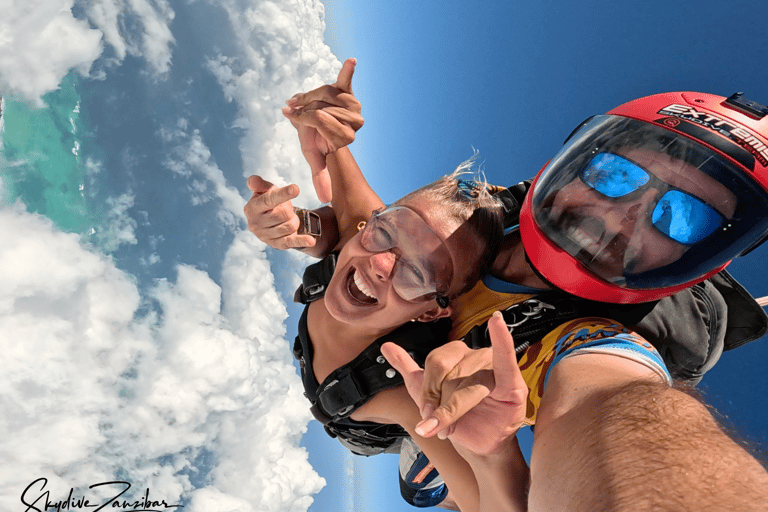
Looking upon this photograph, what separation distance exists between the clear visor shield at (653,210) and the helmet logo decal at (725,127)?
0.07 m

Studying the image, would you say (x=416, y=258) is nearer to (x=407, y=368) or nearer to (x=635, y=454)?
(x=407, y=368)

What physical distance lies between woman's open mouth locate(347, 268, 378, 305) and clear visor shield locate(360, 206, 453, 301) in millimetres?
113

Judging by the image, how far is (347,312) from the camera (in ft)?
5.12

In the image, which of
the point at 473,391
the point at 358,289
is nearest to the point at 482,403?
the point at 473,391

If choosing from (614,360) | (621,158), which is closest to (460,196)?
(621,158)

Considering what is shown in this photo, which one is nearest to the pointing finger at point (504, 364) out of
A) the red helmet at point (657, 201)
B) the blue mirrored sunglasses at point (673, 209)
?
the red helmet at point (657, 201)

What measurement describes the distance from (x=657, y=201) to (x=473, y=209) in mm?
590

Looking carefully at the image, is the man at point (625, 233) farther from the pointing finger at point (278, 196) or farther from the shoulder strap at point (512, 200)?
the pointing finger at point (278, 196)

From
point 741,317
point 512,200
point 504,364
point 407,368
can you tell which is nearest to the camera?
point 504,364

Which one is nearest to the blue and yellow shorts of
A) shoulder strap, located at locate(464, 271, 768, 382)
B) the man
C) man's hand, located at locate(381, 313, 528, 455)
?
shoulder strap, located at locate(464, 271, 768, 382)

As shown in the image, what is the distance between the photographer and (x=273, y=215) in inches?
61.0

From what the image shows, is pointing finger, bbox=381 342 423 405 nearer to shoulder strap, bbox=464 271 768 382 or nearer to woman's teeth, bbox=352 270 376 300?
shoulder strap, bbox=464 271 768 382

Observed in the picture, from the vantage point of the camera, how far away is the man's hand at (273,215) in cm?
146

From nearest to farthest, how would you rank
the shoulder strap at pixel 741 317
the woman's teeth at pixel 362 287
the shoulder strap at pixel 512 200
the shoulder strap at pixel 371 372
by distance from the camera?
1. the shoulder strap at pixel 741 317
2. the shoulder strap at pixel 371 372
3. the woman's teeth at pixel 362 287
4. the shoulder strap at pixel 512 200
